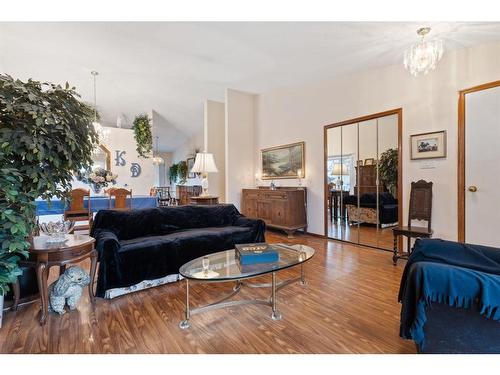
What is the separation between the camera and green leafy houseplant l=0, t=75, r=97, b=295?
58.9 inches

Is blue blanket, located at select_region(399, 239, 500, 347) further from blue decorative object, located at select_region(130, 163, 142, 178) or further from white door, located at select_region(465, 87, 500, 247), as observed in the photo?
blue decorative object, located at select_region(130, 163, 142, 178)

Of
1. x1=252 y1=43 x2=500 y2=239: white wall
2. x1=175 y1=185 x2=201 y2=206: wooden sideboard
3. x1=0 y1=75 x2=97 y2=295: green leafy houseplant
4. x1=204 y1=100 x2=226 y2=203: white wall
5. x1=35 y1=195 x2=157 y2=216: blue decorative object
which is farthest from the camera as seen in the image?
x1=175 y1=185 x2=201 y2=206: wooden sideboard

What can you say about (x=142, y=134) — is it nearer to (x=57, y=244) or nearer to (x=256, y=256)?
(x=57, y=244)

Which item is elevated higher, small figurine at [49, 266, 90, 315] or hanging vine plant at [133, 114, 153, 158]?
hanging vine plant at [133, 114, 153, 158]

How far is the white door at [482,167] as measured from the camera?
113 inches

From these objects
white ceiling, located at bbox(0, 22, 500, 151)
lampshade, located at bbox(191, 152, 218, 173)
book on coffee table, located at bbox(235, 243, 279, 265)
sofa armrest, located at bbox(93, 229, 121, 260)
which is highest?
white ceiling, located at bbox(0, 22, 500, 151)

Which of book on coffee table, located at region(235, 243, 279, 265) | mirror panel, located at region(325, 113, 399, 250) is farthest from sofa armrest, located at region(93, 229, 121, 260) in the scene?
mirror panel, located at region(325, 113, 399, 250)

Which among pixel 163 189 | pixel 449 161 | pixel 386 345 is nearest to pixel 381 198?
pixel 449 161

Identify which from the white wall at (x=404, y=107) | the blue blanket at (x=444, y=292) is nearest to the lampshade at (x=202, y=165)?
the white wall at (x=404, y=107)

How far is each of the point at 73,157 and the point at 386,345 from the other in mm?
2534

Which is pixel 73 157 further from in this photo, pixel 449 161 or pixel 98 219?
pixel 449 161

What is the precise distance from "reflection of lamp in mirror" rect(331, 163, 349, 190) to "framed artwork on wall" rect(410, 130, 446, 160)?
1069mm

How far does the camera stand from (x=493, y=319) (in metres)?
1.14

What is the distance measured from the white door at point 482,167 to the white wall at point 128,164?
7192 millimetres
